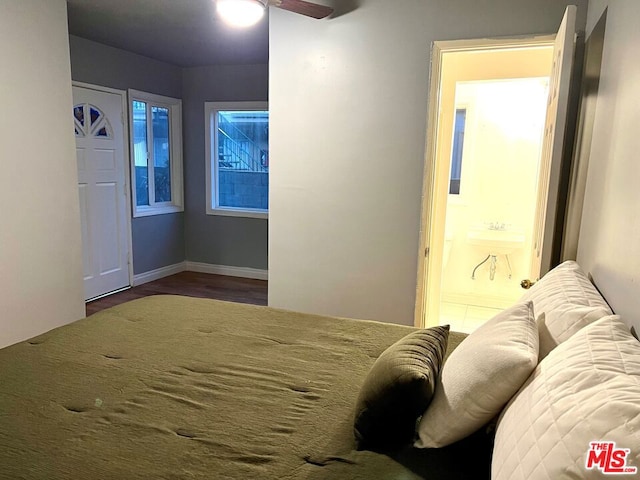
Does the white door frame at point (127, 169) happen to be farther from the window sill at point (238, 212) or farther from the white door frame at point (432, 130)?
the white door frame at point (432, 130)

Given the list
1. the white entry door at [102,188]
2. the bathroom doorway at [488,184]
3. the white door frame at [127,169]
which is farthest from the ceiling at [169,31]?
the bathroom doorway at [488,184]

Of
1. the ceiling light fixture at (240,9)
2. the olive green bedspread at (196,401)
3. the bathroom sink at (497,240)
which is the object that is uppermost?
the ceiling light fixture at (240,9)

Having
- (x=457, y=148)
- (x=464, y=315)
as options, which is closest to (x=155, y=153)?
(x=457, y=148)

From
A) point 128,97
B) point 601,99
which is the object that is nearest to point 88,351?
point 601,99

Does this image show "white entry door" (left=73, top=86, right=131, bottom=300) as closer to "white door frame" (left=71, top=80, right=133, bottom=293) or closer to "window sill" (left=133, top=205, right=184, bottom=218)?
"white door frame" (left=71, top=80, right=133, bottom=293)

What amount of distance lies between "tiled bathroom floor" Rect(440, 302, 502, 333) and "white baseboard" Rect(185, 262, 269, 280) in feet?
7.09

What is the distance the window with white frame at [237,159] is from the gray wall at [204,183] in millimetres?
86

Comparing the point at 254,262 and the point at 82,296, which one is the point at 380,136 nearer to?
the point at 82,296

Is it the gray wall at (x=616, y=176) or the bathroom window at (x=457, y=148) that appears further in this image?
the bathroom window at (x=457, y=148)

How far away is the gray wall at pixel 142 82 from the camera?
439 centimetres

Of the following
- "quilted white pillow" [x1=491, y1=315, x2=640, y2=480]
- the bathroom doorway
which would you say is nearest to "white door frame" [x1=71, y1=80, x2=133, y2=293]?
Result: the bathroom doorway

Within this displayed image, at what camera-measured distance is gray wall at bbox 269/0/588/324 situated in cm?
284

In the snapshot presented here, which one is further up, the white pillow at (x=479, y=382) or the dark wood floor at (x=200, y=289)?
the white pillow at (x=479, y=382)

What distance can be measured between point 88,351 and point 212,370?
1.78 ft
